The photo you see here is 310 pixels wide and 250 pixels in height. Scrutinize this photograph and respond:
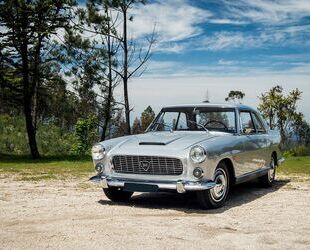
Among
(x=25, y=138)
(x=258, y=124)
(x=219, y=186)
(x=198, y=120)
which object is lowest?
(x=25, y=138)

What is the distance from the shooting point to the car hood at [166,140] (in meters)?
7.65

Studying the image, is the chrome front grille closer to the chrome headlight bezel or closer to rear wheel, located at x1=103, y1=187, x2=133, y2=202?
the chrome headlight bezel

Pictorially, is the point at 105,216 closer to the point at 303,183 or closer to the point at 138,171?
the point at 138,171

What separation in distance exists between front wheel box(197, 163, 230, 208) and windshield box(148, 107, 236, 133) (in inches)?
49.1

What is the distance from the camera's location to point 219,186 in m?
7.79

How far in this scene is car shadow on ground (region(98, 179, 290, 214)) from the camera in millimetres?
7805

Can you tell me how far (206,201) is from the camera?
294 inches

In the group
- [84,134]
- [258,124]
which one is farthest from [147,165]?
[84,134]

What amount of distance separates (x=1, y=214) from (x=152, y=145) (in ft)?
8.20

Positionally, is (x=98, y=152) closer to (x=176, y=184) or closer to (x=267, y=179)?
(x=176, y=184)

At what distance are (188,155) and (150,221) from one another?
1.27m

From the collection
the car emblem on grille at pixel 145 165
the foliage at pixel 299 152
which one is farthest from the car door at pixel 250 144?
the foliage at pixel 299 152

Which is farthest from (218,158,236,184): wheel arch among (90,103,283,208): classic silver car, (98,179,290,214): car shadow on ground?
(98,179,290,214): car shadow on ground

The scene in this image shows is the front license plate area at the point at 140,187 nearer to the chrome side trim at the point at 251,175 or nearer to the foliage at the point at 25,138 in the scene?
the chrome side trim at the point at 251,175
